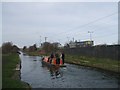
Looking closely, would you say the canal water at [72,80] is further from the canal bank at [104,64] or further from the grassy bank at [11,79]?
the canal bank at [104,64]

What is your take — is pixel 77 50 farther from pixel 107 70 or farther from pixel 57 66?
pixel 107 70

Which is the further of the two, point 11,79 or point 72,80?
point 72,80

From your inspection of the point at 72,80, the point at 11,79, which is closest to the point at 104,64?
the point at 72,80

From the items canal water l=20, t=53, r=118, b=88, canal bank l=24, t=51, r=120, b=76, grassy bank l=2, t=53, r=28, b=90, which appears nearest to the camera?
grassy bank l=2, t=53, r=28, b=90

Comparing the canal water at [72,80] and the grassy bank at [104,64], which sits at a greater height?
the grassy bank at [104,64]

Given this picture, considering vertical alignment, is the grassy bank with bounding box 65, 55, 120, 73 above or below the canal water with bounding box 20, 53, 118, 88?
above

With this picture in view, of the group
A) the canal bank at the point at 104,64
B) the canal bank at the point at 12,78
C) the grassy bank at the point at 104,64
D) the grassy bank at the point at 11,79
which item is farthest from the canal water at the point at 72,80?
the grassy bank at the point at 104,64

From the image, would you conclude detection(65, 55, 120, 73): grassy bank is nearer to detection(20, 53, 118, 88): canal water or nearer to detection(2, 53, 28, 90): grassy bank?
detection(20, 53, 118, 88): canal water

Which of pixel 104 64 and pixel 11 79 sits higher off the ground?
pixel 11 79

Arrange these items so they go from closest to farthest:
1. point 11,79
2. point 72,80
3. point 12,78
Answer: point 11,79 < point 12,78 < point 72,80

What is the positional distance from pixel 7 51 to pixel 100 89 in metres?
108

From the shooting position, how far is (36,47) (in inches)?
7618

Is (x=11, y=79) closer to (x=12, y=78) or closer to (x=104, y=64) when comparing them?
(x=12, y=78)

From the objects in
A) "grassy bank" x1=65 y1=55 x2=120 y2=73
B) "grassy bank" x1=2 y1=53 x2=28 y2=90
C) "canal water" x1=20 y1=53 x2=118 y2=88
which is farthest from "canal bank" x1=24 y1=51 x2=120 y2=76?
"grassy bank" x1=2 y1=53 x2=28 y2=90
